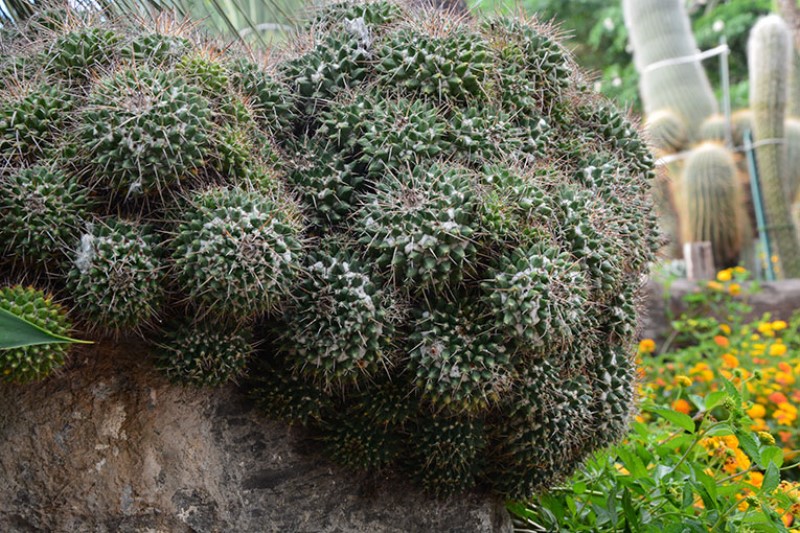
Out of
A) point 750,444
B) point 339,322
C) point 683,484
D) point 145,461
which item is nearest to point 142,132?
point 339,322

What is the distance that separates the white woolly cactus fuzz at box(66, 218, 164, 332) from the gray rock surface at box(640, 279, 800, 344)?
4371 mm

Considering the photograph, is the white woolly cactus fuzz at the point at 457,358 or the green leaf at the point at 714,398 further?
the green leaf at the point at 714,398

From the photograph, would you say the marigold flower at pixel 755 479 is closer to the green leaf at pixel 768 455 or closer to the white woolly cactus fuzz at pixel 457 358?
the green leaf at pixel 768 455

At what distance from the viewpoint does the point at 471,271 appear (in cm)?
199

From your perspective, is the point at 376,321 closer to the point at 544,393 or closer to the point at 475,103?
the point at 544,393

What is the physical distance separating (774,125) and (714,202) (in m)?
1.12

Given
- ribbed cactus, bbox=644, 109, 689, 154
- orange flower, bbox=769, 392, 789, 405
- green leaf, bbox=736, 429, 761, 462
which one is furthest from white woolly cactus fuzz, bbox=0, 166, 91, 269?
ribbed cactus, bbox=644, 109, 689, 154

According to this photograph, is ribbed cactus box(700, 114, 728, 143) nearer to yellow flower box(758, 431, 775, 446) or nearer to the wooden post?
the wooden post

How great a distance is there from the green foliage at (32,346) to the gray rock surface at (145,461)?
198 millimetres

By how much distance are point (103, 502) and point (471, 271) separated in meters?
1.09

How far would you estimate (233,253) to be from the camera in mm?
1775

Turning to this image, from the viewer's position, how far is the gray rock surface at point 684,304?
5785 mm

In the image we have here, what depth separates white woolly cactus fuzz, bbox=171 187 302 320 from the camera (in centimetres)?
178

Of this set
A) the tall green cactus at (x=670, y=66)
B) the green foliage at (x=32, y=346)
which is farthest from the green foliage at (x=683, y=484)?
the tall green cactus at (x=670, y=66)
